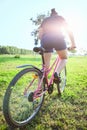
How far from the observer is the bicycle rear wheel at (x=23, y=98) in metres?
4.43

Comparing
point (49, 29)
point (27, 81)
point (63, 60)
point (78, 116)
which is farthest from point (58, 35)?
point (78, 116)

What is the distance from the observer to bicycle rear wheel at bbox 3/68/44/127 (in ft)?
14.5

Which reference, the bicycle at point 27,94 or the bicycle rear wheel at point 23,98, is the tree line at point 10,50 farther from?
the bicycle rear wheel at point 23,98

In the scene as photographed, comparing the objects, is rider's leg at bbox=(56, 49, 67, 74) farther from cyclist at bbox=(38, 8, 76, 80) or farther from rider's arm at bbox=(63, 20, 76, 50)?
rider's arm at bbox=(63, 20, 76, 50)

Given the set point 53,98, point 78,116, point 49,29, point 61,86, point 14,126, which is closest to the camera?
point 14,126

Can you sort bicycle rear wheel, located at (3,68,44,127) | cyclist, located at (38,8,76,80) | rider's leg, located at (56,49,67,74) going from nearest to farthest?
bicycle rear wheel, located at (3,68,44,127) → cyclist, located at (38,8,76,80) → rider's leg, located at (56,49,67,74)

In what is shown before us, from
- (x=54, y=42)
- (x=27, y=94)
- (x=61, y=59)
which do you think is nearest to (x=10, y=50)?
(x=61, y=59)

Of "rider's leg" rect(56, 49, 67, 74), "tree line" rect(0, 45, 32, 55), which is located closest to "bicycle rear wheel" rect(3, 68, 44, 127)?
"rider's leg" rect(56, 49, 67, 74)

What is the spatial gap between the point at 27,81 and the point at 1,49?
74.7 m

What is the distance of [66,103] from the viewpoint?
241 inches

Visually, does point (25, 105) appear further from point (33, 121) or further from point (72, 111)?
point (72, 111)

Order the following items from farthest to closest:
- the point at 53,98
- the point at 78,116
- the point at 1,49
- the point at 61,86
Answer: the point at 1,49 → the point at 61,86 → the point at 53,98 → the point at 78,116

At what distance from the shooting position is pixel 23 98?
491cm

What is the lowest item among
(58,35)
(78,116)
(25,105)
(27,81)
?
(78,116)
